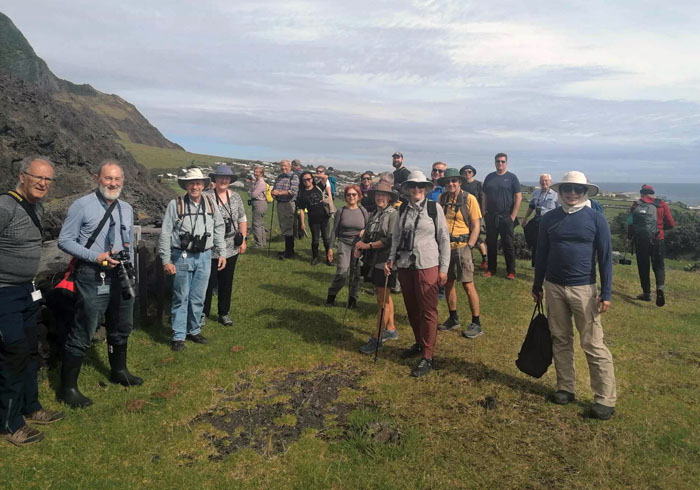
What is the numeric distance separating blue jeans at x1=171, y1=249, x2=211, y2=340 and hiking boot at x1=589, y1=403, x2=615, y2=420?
19.5ft

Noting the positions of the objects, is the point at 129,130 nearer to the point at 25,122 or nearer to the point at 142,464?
the point at 25,122

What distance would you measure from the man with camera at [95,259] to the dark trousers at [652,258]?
39.4 ft

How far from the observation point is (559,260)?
5.89 metres

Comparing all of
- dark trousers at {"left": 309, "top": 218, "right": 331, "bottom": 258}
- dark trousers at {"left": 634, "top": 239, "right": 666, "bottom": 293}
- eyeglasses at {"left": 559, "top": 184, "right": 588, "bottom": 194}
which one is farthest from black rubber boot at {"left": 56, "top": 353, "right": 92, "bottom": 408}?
dark trousers at {"left": 634, "top": 239, "right": 666, "bottom": 293}

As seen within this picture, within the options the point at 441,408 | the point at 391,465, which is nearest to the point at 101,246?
the point at 391,465

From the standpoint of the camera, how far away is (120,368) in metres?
6.25

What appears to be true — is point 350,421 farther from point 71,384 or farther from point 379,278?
point 71,384

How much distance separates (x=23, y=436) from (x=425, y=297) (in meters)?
5.08

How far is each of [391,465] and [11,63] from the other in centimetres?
6419

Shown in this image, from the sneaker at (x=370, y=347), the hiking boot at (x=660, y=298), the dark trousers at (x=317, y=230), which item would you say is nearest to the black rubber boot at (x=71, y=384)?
the sneaker at (x=370, y=347)

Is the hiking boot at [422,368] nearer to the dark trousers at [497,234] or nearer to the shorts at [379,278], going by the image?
the shorts at [379,278]

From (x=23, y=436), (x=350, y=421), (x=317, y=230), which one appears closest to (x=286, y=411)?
(x=350, y=421)

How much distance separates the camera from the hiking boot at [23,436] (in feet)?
15.5

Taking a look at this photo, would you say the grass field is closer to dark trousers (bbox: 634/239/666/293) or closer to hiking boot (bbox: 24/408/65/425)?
hiking boot (bbox: 24/408/65/425)
